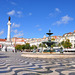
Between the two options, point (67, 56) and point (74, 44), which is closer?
point (67, 56)

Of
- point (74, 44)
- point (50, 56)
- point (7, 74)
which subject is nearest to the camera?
point (7, 74)

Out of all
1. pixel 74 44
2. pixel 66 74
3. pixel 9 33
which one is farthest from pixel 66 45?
pixel 66 74

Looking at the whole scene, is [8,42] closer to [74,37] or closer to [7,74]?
[74,37]

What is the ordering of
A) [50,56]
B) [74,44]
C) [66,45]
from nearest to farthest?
[50,56] < [66,45] < [74,44]

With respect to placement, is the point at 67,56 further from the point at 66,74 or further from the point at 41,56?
the point at 66,74

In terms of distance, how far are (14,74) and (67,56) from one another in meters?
10.6

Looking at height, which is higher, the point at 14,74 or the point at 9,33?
the point at 9,33

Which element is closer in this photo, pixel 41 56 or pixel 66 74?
pixel 66 74

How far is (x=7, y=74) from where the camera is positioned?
4652 mm

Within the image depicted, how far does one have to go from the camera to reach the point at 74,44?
67250 mm

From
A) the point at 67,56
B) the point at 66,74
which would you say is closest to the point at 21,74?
the point at 66,74

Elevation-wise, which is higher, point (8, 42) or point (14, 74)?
point (8, 42)

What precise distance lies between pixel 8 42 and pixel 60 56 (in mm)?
58255

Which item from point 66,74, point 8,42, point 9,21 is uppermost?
point 9,21
